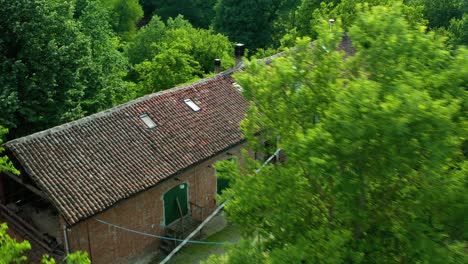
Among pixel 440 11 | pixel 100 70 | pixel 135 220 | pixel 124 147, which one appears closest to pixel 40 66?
pixel 100 70

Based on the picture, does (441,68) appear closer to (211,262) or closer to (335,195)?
(335,195)

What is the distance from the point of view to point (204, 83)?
28781 millimetres

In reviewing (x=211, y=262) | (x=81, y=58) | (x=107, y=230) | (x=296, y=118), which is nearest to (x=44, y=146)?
(x=107, y=230)

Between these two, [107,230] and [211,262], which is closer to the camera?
[211,262]

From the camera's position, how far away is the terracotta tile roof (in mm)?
20906

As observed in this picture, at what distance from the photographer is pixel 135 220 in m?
23.0

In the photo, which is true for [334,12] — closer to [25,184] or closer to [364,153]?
[25,184]

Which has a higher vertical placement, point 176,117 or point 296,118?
point 296,118

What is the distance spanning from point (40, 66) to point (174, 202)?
9.96 meters

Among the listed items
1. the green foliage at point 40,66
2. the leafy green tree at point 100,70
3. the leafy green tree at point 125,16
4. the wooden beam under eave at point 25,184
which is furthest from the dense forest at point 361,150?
the leafy green tree at point 125,16

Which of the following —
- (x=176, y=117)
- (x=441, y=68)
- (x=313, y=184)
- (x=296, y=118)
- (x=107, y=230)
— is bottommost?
(x=107, y=230)

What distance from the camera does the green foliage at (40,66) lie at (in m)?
26.5

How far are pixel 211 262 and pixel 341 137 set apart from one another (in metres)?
5.29

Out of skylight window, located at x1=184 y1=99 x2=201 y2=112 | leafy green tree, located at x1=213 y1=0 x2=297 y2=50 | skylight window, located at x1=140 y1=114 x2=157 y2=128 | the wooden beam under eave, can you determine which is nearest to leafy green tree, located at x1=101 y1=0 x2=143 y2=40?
leafy green tree, located at x1=213 y1=0 x2=297 y2=50
